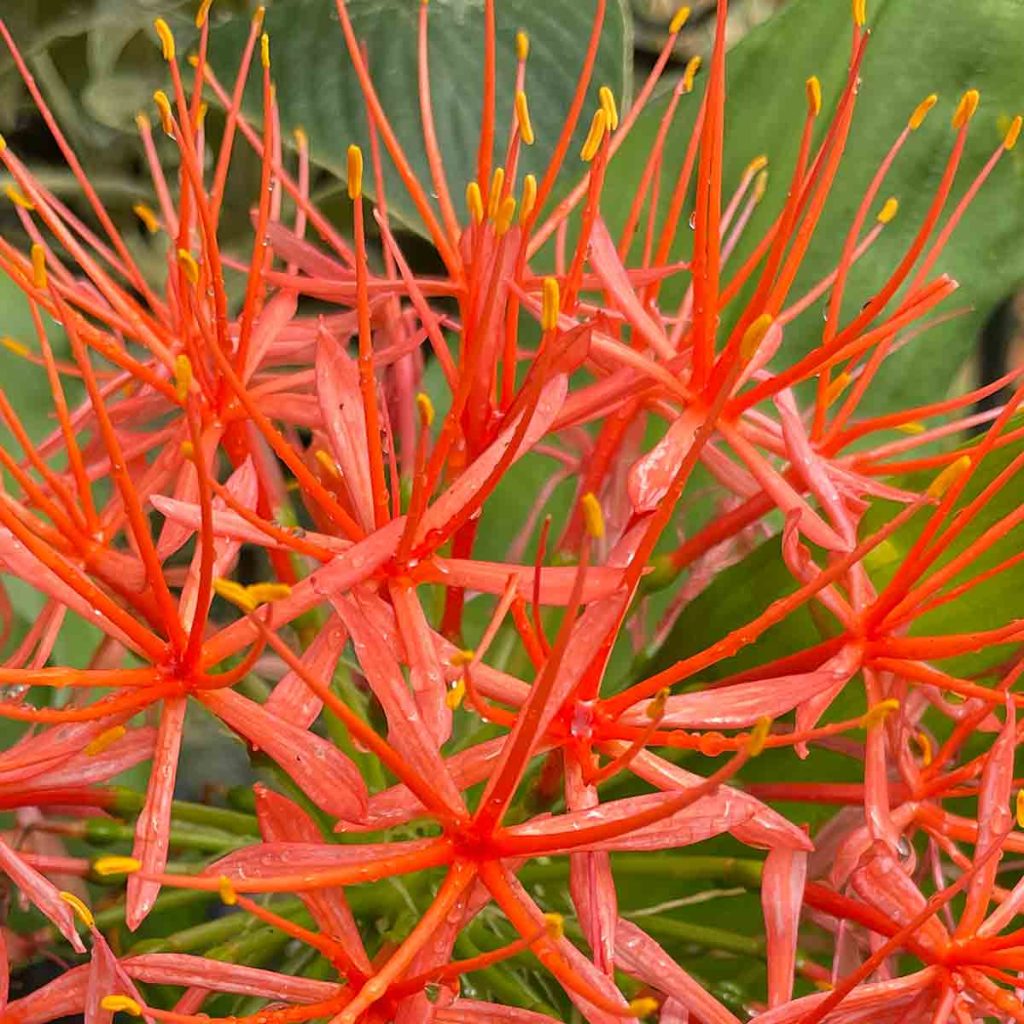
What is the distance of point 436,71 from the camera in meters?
0.60

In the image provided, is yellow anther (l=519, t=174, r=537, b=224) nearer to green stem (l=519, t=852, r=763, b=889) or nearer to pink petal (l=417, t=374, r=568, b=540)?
pink petal (l=417, t=374, r=568, b=540)

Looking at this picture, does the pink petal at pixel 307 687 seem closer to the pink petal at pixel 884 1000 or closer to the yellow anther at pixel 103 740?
the yellow anther at pixel 103 740

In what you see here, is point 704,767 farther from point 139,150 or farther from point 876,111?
point 139,150

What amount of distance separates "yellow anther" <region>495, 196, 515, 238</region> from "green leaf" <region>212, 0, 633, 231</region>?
0.79 feet

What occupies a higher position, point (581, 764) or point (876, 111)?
point (876, 111)

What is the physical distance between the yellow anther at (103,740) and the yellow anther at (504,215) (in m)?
0.16

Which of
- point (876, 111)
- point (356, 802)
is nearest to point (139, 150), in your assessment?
point (876, 111)

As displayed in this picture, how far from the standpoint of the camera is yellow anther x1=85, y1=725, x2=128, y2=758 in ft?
0.99

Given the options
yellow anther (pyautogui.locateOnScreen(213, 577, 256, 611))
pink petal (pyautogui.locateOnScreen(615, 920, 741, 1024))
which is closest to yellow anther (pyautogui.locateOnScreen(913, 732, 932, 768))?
pink petal (pyautogui.locateOnScreen(615, 920, 741, 1024))

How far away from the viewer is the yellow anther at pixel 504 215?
319 millimetres

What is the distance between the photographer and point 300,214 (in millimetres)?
477

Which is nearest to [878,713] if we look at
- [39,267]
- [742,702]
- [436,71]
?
[742,702]

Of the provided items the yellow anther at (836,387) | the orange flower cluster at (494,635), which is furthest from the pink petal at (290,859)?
the yellow anther at (836,387)

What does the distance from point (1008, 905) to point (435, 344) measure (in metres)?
0.23
